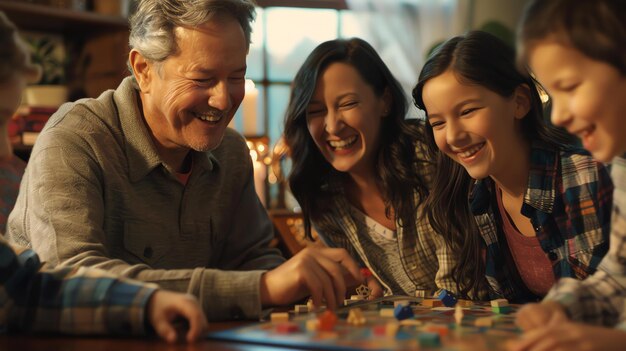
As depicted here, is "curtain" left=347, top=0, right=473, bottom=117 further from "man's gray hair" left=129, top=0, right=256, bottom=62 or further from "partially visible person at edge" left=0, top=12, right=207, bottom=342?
"partially visible person at edge" left=0, top=12, right=207, bottom=342

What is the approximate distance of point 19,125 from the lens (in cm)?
366

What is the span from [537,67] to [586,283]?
0.40 meters

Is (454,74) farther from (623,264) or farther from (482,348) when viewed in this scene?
(482,348)

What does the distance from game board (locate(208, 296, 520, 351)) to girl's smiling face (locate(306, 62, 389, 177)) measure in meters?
1.04

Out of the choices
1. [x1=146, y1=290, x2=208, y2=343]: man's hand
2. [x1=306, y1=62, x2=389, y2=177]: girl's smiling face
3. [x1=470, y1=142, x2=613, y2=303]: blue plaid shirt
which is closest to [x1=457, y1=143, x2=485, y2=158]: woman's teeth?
[x1=470, y1=142, x2=613, y2=303]: blue plaid shirt

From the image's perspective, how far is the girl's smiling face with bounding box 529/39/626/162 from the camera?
1.37m

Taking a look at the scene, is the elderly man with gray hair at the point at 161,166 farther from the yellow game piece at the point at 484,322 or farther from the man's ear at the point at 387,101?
Result: the man's ear at the point at 387,101

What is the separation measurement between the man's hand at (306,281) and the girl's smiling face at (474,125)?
0.63m

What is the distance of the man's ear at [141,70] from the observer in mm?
2324

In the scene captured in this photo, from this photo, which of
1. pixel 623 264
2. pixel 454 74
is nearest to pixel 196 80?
pixel 454 74

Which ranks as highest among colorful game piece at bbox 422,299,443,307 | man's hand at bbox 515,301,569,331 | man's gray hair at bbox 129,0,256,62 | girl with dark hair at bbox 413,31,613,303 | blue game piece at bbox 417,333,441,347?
man's gray hair at bbox 129,0,256,62

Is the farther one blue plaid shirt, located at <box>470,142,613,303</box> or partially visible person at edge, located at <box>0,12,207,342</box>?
blue plaid shirt, located at <box>470,142,613,303</box>

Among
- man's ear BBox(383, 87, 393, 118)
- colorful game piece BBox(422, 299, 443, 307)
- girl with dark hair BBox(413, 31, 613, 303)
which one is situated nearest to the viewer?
colorful game piece BBox(422, 299, 443, 307)

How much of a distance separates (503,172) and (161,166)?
917mm
